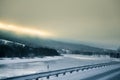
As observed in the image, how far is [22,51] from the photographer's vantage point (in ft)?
250

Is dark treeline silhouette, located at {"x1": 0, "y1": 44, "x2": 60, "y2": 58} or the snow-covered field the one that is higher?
dark treeline silhouette, located at {"x1": 0, "y1": 44, "x2": 60, "y2": 58}

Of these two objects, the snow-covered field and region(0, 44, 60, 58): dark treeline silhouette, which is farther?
region(0, 44, 60, 58): dark treeline silhouette

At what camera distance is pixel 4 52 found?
65.6 metres

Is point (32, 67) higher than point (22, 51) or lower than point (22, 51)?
lower

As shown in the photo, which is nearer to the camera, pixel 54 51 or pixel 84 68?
pixel 84 68

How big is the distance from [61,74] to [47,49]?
7301 cm

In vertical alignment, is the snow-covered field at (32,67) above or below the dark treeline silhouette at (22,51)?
below

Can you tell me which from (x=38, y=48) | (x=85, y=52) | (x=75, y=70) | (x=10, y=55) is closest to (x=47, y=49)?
(x=38, y=48)

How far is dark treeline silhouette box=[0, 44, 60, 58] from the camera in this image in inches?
2619

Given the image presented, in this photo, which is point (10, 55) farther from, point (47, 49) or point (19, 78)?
point (19, 78)

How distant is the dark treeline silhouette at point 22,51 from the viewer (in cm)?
6653

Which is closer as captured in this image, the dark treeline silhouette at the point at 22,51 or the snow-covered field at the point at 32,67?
the snow-covered field at the point at 32,67

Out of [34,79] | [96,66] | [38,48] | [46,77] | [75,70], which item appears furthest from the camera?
[38,48]

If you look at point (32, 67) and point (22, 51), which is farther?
point (22, 51)
